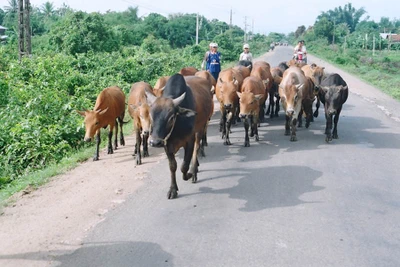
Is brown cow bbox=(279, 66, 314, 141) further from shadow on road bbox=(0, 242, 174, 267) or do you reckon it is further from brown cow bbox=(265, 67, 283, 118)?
shadow on road bbox=(0, 242, 174, 267)

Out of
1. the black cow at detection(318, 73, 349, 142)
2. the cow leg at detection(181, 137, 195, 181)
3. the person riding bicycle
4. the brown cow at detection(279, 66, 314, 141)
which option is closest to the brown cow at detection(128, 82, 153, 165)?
the cow leg at detection(181, 137, 195, 181)

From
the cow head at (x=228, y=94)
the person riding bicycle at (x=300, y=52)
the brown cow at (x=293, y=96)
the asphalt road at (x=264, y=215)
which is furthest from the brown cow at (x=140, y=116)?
the person riding bicycle at (x=300, y=52)

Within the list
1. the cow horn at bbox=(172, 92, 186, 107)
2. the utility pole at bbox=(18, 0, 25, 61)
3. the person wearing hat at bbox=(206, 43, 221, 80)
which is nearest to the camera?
the cow horn at bbox=(172, 92, 186, 107)

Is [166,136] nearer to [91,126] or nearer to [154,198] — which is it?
[154,198]

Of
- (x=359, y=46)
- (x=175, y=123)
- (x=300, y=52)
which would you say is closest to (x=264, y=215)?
(x=175, y=123)

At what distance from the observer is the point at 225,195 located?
6992 mm

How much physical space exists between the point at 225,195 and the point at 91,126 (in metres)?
3.66

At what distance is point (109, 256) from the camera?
5055mm

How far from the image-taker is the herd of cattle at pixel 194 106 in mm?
6742

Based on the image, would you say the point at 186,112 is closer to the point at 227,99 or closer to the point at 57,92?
the point at 227,99

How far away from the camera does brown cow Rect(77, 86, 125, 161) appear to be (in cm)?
929

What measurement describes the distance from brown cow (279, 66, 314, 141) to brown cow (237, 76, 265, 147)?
0.60 metres

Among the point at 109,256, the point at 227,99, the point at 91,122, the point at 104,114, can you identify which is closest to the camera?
the point at 109,256

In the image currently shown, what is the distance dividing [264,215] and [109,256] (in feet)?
7.30
